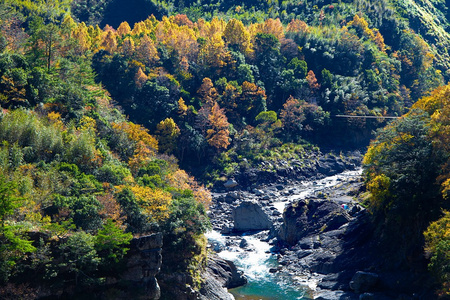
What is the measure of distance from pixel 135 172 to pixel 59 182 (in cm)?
1902

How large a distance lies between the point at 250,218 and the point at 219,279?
66.3 feet

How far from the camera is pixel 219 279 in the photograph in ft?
216

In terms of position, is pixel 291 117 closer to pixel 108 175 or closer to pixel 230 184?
pixel 230 184

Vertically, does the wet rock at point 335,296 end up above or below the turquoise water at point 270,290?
above

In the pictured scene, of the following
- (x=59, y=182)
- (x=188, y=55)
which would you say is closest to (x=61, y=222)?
(x=59, y=182)

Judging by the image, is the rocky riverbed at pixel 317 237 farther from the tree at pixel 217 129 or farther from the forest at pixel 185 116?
the tree at pixel 217 129

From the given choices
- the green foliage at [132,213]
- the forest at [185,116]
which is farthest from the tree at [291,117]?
the green foliage at [132,213]

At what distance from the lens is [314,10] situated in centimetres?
15288

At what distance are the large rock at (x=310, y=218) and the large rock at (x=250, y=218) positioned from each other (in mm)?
4143

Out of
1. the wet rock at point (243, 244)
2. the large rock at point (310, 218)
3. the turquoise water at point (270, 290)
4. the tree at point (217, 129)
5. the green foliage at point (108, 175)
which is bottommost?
the turquoise water at point (270, 290)

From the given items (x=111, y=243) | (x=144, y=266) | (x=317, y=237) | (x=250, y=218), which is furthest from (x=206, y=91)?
(x=111, y=243)

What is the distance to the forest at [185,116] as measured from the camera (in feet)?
180

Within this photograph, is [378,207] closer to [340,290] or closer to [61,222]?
[340,290]

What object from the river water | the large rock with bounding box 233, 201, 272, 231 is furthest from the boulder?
the large rock with bounding box 233, 201, 272, 231
